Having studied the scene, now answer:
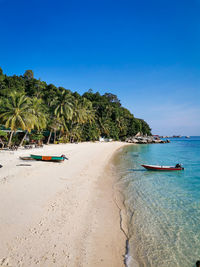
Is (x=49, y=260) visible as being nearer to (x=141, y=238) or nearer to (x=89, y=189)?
(x=141, y=238)

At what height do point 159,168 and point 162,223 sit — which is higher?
point 159,168

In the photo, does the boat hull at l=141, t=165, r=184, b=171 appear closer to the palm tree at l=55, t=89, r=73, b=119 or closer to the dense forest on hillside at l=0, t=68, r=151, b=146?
the dense forest on hillside at l=0, t=68, r=151, b=146

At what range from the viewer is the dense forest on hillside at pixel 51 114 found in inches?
848

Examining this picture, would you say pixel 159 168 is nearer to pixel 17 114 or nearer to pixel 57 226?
pixel 57 226

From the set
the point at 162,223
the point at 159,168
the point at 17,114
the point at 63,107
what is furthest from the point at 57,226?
the point at 63,107

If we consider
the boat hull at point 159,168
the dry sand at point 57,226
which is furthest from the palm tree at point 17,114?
the boat hull at point 159,168

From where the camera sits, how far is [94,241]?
443cm

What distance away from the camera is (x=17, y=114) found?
20688mm

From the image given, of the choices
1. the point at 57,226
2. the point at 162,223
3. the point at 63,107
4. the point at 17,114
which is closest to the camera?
the point at 57,226

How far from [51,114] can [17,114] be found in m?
13.7

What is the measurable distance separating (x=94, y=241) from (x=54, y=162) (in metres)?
10.3

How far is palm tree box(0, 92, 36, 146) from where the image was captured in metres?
20.4

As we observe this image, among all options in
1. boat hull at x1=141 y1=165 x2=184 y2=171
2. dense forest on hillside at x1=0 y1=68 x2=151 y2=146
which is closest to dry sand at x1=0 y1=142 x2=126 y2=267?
boat hull at x1=141 y1=165 x2=184 y2=171

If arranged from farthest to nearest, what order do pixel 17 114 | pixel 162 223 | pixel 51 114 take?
pixel 51 114 < pixel 17 114 < pixel 162 223
